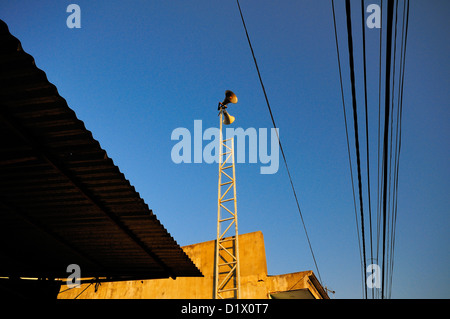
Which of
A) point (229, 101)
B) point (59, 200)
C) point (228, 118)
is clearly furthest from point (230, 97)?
point (59, 200)

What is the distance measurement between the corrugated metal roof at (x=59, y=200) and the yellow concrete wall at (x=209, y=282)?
4.47 meters

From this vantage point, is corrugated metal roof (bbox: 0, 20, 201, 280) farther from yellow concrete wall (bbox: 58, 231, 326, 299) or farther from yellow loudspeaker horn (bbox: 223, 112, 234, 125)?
yellow loudspeaker horn (bbox: 223, 112, 234, 125)

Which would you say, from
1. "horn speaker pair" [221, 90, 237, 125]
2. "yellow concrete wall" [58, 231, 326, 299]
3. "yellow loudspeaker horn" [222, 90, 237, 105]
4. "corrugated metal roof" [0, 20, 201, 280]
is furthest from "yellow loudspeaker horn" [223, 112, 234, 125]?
"corrugated metal roof" [0, 20, 201, 280]

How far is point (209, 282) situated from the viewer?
1161cm

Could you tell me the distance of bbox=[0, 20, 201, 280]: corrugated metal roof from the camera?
326cm

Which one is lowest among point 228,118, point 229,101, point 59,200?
point 59,200

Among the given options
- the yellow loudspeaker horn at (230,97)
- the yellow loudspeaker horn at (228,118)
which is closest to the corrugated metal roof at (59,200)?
the yellow loudspeaker horn at (228,118)

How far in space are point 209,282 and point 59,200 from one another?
854 cm

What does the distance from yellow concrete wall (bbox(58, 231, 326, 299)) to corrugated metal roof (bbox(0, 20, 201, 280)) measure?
4.47m

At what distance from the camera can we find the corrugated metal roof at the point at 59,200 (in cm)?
326

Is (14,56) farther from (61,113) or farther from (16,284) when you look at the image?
(16,284)

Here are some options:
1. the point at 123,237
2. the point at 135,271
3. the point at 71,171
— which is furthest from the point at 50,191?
the point at 135,271

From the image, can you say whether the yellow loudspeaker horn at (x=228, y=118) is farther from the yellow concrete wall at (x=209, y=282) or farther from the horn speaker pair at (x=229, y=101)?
the yellow concrete wall at (x=209, y=282)

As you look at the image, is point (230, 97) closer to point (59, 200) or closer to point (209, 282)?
point (209, 282)
